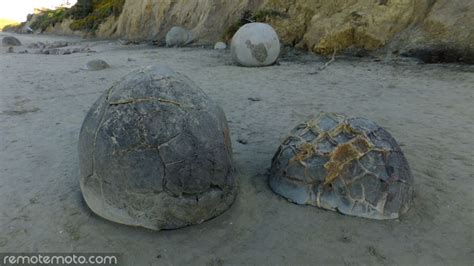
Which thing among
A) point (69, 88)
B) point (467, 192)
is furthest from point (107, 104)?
point (69, 88)

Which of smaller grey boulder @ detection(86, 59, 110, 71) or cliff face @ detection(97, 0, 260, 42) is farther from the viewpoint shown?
cliff face @ detection(97, 0, 260, 42)

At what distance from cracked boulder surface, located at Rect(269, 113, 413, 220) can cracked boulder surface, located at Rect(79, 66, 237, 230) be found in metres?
0.63

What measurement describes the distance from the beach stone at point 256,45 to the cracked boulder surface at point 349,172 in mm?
5723

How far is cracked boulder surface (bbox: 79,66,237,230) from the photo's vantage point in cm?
254

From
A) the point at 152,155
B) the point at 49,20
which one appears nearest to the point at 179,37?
the point at 152,155

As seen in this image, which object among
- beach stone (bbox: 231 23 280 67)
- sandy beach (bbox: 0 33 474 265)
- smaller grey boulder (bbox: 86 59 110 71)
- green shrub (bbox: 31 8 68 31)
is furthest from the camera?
green shrub (bbox: 31 8 68 31)

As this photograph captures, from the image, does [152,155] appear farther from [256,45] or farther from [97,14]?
[97,14]

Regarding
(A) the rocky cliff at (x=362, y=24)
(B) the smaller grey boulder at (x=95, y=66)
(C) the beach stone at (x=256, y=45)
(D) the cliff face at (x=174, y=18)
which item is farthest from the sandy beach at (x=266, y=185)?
(D) the cliff face at (x=174, y=18)

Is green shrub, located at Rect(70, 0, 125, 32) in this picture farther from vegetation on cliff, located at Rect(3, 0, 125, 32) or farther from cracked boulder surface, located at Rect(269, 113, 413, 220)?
cracked boulder surface, located at Rect(269, 113, 413, 220)

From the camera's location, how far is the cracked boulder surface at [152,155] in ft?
8.34

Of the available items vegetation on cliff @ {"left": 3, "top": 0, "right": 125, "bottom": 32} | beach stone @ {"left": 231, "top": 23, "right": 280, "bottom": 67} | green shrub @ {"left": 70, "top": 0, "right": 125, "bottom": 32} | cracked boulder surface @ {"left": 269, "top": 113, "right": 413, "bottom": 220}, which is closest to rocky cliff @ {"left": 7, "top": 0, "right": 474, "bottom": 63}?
beach stone @ {"left": 231, "top": 23, "right": 280, "bottom": 67}

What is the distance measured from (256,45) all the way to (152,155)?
641 centimetres

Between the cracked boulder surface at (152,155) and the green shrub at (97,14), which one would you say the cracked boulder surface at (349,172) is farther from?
the green shrub at (97,14)

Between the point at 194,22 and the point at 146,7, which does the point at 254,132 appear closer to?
the point at 194,22
